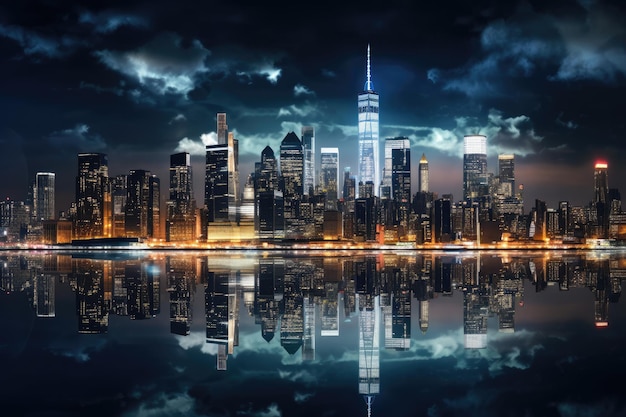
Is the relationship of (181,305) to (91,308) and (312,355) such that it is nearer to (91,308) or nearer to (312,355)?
(91,308)

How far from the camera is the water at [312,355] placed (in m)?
11.6

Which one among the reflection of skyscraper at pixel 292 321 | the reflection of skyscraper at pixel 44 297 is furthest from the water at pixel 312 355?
the reflection of skyscraper at pixel 44 297

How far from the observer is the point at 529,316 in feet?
75.3

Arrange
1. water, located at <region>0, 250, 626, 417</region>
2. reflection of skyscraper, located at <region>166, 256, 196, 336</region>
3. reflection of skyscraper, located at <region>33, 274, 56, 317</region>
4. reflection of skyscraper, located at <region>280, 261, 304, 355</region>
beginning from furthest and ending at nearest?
reflection of skyscraper, located at <region>33, 274, 56, 317</region> → reflection of skyscraper, located at <region>166, 256, 196, 336</region> → reflection of skyscraper, located at <region>280, 261, 304, 355</region> → water, located at <region>0, 250, 626, 417</region>

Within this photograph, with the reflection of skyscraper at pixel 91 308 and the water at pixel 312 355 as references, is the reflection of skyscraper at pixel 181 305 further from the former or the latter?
the reflection of skyscraper at pixel 91 308

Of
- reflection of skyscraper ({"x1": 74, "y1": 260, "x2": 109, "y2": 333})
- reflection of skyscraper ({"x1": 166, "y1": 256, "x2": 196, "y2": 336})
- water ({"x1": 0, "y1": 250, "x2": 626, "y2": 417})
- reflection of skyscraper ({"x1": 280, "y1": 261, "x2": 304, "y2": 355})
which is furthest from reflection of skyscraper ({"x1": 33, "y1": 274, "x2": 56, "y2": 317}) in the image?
reflection of skyscraper ({"x1": 280, "y1": 261, "x2": 304, "y2": 355})

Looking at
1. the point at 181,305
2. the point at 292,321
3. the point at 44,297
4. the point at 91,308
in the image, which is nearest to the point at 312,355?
the point at 292,321

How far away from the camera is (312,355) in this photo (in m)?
15.8

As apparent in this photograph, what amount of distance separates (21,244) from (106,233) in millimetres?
29369

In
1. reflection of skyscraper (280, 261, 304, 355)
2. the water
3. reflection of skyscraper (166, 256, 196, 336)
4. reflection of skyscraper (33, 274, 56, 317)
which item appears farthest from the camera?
reflection of skyscraper (33, 274, 56, 317)

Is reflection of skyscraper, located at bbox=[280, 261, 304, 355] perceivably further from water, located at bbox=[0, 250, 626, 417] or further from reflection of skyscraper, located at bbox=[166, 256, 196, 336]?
reflection of skyscraper, located at bbox=[166, 256, 196, 336]

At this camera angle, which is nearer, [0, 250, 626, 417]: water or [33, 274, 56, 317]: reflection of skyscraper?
[0, 250, 626, 417]: water

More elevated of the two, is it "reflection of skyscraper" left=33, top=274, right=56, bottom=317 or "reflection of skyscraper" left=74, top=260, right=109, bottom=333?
"reflection of skyscraper" left=74, top=260, right=109, bottom=333

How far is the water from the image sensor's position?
38.2 ft
